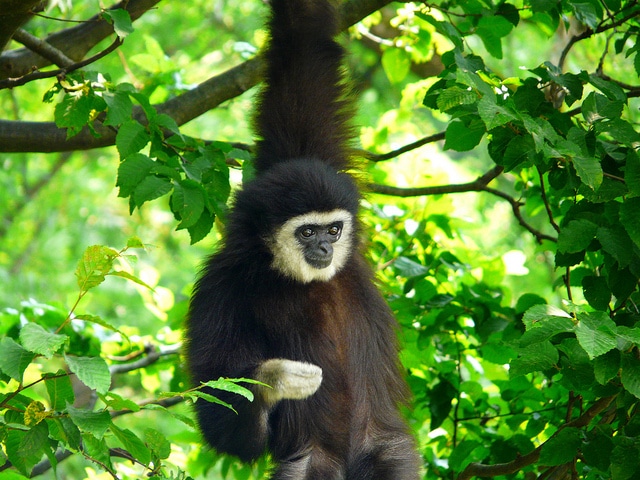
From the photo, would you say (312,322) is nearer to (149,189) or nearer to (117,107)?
(149,189)

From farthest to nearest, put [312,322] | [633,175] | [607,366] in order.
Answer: [312,322] < [633,175] < [607,366]

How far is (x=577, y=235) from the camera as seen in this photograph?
324 centimetres

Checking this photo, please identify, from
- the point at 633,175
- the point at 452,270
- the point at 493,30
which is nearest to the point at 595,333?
the point at 633,175

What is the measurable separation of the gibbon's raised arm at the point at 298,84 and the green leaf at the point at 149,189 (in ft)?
3.65

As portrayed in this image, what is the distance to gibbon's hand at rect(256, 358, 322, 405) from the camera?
369cm

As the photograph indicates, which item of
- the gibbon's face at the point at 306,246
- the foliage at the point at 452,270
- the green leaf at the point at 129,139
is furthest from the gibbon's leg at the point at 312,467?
the green leaf at the point at 129,139

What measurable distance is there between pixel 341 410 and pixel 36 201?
12049 millimetres

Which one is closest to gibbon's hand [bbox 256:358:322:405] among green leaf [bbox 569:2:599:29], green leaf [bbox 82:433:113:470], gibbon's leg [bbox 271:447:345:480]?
gibbon's leg [bbox 271:447:345:480]

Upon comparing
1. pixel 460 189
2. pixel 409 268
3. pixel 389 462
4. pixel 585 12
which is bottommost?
pixel 389 462

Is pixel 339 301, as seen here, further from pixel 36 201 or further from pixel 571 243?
pixel 36 201

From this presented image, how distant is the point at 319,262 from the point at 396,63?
2.15 meters

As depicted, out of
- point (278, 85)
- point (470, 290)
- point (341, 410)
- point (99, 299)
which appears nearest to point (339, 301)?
point (341, 410)

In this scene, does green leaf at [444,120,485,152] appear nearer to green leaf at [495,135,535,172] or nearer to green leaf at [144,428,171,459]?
green leaf at [495,135,535,172]

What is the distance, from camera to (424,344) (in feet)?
15.2
